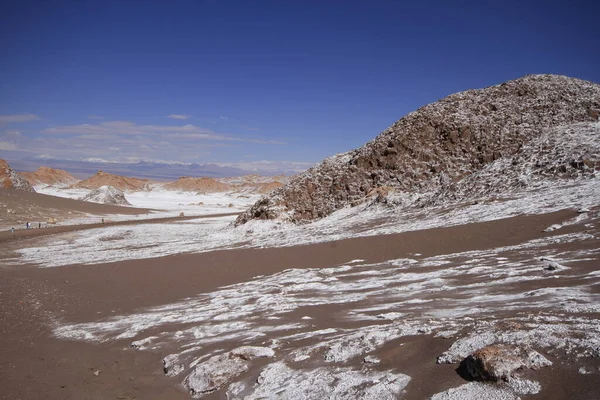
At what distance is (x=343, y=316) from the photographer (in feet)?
21.7

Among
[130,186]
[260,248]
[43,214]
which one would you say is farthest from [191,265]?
[130,186]

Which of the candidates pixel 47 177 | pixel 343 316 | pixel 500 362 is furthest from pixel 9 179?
pixel 500 362

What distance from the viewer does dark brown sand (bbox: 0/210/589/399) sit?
18.3ft

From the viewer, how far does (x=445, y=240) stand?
35.3ft

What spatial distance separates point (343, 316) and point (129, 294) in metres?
6.86

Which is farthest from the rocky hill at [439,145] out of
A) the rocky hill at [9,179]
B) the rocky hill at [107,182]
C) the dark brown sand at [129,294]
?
the rocky hill at [107,182]

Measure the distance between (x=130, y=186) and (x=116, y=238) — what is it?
88.8 m

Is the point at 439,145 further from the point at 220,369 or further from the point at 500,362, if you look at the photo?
the point at 500,362

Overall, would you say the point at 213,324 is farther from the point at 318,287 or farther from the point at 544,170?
the point at 544,170

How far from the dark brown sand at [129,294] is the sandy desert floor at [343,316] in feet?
0.14

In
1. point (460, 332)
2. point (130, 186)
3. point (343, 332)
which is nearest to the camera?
point (460, 332)

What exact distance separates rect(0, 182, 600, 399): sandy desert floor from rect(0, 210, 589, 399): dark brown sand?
4 centimetres

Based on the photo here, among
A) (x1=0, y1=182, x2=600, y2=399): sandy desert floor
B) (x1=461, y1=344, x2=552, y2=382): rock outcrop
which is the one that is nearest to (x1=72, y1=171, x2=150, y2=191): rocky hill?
(x1=0, y1=182, x2=600, y2=399): sandy desert floor

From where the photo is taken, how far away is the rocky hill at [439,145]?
21031mm
